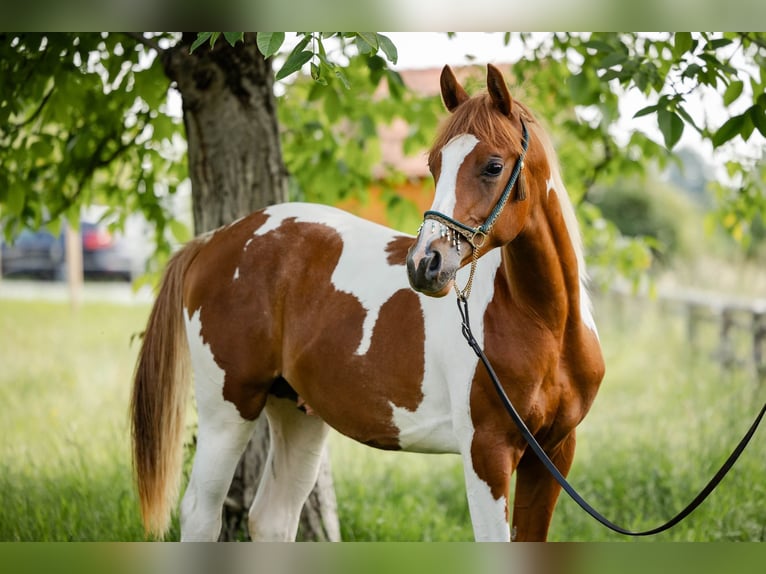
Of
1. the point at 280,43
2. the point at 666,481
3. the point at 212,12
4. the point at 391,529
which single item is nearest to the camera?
the point at 280,43

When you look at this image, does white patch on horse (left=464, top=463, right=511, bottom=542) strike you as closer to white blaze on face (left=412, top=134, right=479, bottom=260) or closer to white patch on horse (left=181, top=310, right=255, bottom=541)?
white blaze on face (left=412, top=134, right=479, bottom=260)

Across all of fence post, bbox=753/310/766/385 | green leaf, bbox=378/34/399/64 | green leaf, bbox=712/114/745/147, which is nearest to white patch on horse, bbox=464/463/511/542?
green leaf, bbox=378/34/399/64

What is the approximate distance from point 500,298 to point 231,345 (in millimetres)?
1095

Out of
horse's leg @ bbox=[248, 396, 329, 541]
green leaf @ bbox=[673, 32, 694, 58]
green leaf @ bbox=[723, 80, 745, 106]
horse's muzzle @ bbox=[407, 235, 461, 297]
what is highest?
green leaf @ bbox=[673, 32, 694, 58]

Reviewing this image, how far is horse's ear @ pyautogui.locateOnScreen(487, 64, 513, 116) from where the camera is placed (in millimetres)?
2430

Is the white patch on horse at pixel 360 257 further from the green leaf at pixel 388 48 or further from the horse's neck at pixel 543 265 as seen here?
the green leaf at pixel 388 48

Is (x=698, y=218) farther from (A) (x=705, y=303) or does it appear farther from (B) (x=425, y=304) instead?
(B) (x=425, y=304)

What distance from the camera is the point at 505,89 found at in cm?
246

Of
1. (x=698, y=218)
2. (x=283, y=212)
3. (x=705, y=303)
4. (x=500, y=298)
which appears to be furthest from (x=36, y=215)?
(x=698, y=218)

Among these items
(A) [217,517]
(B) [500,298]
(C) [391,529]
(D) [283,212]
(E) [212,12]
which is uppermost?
(E) [212,12]

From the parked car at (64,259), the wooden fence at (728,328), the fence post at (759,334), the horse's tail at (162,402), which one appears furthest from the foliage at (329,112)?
the parked car at (64,259)

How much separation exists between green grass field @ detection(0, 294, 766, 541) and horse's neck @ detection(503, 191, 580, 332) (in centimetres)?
207

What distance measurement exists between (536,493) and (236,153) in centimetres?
215

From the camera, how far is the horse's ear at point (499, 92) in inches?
95.7
